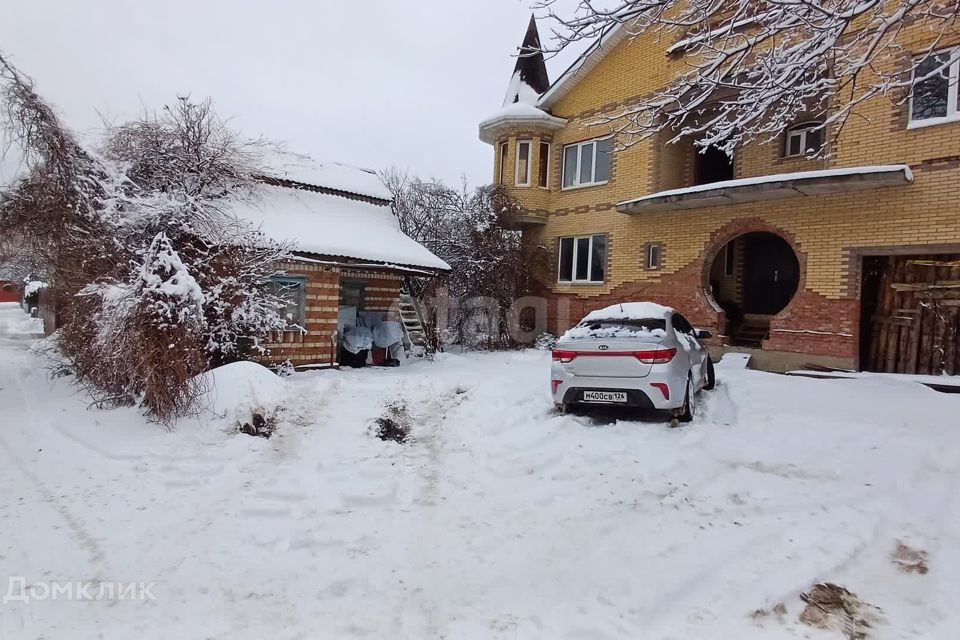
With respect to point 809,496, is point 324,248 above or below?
above

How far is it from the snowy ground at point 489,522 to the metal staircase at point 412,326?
6.43 meters

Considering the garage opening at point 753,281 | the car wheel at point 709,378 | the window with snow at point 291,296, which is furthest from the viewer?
the garage opening at point 753,281

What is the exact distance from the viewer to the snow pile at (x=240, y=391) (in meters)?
6.87

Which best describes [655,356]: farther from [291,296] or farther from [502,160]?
[502,160]

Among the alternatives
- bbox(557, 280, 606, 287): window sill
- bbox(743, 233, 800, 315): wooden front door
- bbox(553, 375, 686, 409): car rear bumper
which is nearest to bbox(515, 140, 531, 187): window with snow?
bbox(557, 280, 606, 287): window sill

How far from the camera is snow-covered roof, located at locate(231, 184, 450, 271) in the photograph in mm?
11062

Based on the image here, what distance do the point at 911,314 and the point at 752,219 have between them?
12.3ft

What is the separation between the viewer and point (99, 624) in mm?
2822

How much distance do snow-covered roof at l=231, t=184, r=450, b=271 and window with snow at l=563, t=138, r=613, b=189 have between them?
5.96 meters

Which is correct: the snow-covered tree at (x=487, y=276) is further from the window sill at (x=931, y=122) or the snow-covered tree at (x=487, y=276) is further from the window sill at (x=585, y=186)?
the window sill at (x=931, y=122)

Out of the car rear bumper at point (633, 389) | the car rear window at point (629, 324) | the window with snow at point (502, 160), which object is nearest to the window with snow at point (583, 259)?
the window with snow at point (502, 160)

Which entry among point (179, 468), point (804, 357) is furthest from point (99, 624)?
point (804, 357)

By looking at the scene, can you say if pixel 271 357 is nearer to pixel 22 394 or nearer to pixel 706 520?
pixel 22 394

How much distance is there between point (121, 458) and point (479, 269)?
11772 millimetres
